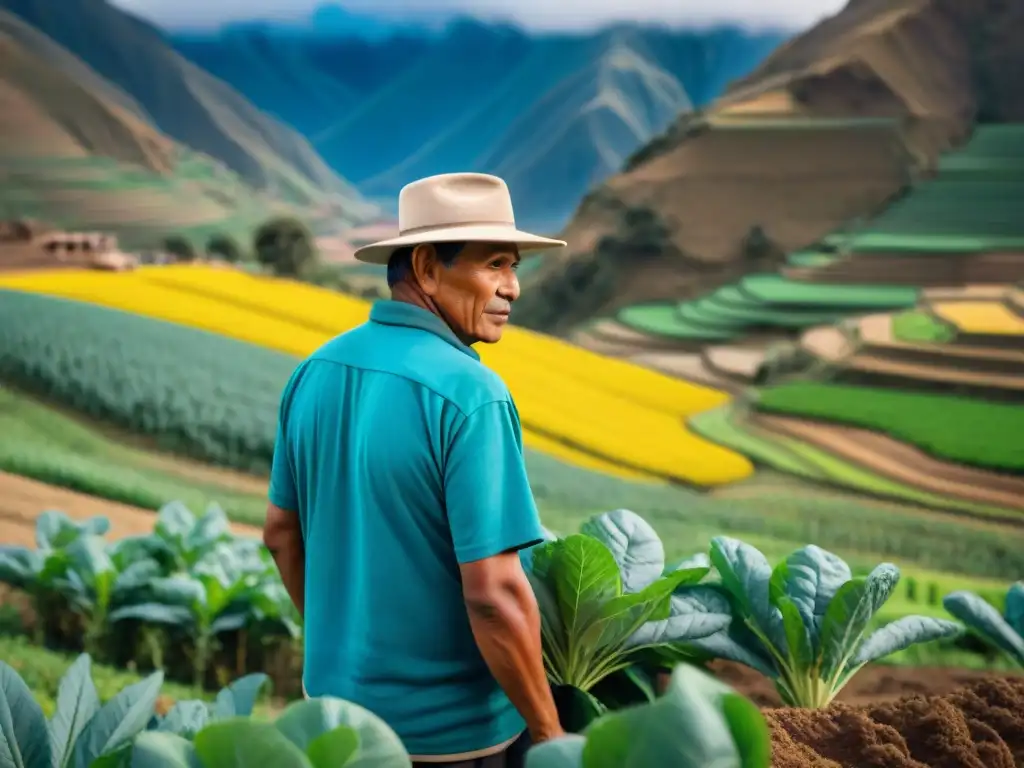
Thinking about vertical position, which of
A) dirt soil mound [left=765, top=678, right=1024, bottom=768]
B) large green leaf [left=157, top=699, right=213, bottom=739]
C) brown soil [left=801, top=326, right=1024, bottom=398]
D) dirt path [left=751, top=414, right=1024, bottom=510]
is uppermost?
large green leaf [left=157, top=699, right=213, bottom=739]

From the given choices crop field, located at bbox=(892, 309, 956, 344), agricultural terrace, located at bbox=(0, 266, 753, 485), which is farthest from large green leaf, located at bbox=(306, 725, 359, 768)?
crop field, located at bbox=(892, 309, 956, 344)

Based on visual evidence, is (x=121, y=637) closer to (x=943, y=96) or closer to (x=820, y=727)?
(x=820, y=727)

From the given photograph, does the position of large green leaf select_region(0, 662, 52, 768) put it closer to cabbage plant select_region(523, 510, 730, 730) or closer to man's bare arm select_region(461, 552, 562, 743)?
man's bare arm select_region(461, 552, 562, 743)

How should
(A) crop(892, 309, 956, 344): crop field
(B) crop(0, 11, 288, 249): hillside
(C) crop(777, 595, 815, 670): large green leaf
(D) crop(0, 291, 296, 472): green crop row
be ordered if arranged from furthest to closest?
(A) crop(892, 309, 956, 344): crop field < (B) crop(0, 11, 288, 249): hillside < (D) crop(0, 291, 296, 472): green crop row < (C) crop(777, 595, 815, 670): large green leaf

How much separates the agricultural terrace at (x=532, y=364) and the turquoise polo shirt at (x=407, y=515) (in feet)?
18.2

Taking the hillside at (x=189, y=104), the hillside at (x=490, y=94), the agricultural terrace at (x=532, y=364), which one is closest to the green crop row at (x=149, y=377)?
the agricultural terrace at (x=532, y=364)

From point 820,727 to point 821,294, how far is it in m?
6.79

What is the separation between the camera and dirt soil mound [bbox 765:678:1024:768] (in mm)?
1583

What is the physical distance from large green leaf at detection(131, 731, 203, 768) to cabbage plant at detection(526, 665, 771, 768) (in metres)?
0.39

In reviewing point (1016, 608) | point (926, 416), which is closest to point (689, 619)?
point (1016, 608)

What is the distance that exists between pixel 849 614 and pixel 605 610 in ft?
1.45

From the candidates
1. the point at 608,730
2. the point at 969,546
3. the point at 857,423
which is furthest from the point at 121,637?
the point at 857,423

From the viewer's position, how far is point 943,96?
325 inches

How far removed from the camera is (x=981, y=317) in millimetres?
7152
